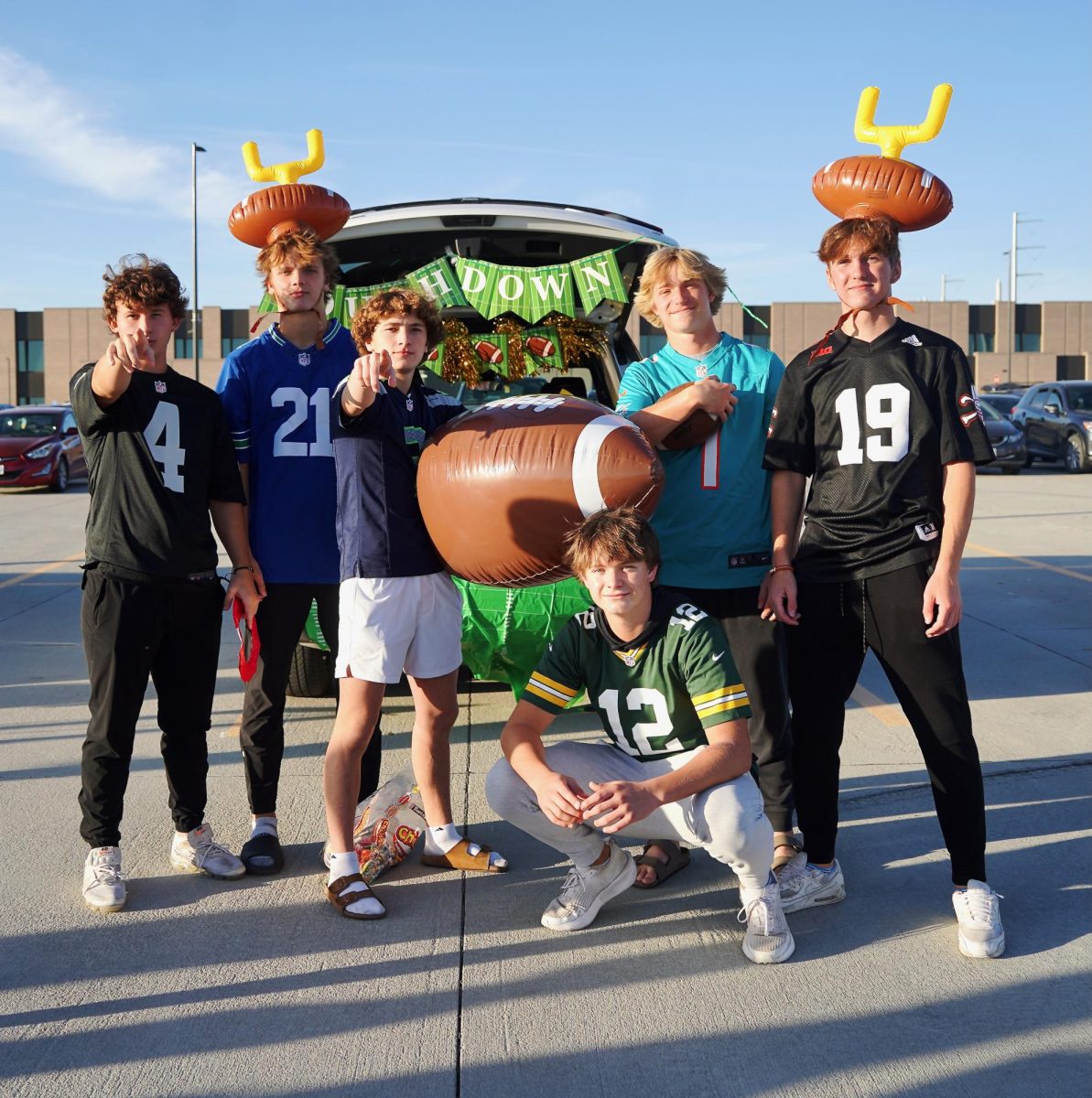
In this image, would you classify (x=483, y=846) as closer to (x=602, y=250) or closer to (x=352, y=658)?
(x=352, y=658)

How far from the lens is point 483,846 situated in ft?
12.9

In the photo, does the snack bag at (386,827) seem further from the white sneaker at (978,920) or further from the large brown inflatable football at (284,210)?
the large brown inflatable football at (284,210)

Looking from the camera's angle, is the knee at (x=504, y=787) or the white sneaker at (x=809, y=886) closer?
the knee at (x=504, y=787)

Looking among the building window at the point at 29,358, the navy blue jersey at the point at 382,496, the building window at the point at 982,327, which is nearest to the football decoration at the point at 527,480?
the navy blue jersey at the point at 382,496

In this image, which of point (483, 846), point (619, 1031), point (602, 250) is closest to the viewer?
point (619, 1031)


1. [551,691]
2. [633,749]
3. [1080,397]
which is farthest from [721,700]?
[1080,397]

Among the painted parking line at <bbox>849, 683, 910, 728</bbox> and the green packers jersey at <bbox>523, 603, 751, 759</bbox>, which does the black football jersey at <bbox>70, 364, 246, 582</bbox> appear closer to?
the green packers jersey at <bbox>523, 603, 751, 759</bbox>

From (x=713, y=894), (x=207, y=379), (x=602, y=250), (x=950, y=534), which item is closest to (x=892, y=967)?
(x=713, y=894)

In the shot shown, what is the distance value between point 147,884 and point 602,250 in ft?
12.4

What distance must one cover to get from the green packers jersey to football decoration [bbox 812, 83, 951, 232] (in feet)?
4.52

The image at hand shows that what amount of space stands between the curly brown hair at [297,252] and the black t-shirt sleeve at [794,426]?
1.51 meters

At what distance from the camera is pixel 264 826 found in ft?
13.0

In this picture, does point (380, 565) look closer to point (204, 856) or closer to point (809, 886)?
point (204, 856)

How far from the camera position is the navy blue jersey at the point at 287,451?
12.5 ft
